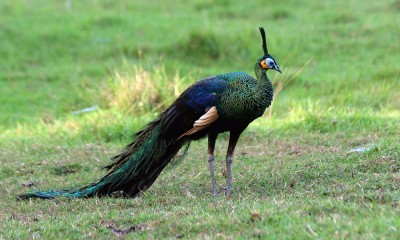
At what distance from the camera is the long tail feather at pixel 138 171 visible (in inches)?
289

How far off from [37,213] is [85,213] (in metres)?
0.51

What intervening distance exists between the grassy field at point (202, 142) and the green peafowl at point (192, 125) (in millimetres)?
235

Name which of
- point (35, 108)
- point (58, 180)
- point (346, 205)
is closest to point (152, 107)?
point (35, 108)

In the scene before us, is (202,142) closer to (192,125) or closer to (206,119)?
(192,125)

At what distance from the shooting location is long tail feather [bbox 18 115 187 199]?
7352mm

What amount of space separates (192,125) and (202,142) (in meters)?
3.19

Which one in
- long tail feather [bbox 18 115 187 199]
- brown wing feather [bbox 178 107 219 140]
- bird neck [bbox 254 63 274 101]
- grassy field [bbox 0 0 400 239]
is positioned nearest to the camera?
grassy field [bbox 0 0 400 239]

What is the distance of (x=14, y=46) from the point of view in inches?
627

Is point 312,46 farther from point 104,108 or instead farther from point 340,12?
point 104,108

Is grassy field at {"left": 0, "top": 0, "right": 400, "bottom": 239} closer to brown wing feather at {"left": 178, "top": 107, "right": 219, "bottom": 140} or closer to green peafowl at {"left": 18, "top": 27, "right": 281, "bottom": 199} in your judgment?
green peafowl at {"left": 18, "top": 27, "right": 281, "bottom": 199}

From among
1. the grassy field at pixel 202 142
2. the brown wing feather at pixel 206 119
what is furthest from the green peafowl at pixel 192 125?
the grassy field at pixel 202 142

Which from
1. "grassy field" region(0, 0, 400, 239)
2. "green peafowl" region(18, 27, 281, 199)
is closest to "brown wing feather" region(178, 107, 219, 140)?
"green peafowl" region(18, 27, 281, 199)

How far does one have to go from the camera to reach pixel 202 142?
10352 millimetres

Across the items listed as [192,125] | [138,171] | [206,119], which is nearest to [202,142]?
[138,171]
